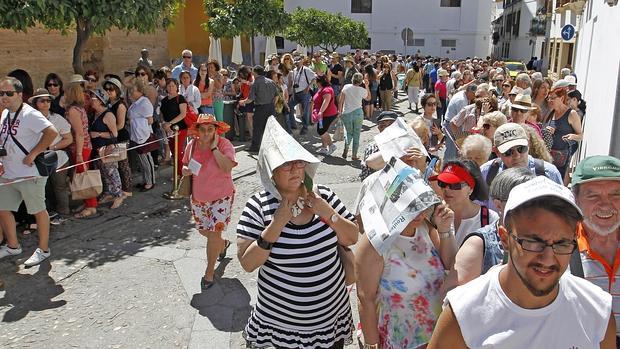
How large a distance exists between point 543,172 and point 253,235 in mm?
2424

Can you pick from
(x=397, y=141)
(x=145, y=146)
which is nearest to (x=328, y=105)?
(x=145, y=146)

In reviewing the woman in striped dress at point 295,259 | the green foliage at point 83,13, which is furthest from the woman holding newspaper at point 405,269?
the green foliage at point 83,13

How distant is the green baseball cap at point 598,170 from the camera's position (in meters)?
2.54

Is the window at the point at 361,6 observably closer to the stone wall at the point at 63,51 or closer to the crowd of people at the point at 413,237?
the stone wall at the point at 63,51

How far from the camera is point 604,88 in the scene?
855 centimetres

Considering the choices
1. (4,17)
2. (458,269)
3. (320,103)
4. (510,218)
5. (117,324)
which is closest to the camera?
(510,218)

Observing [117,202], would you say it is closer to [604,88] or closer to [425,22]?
[604,88]

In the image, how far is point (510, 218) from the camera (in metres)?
1.82

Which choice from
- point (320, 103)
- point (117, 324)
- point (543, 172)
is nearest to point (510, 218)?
point (543, 172)

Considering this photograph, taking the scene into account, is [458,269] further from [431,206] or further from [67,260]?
[67,260]

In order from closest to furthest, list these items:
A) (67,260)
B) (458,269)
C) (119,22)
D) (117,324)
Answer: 1. (458,269)
2. (117,324)
3. (67,260)
4. (119,22)

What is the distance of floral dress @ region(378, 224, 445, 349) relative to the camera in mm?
2662

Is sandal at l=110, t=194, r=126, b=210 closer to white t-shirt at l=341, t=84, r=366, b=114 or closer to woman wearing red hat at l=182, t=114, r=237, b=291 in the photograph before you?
woman wearing red hat at l=182, t=114, r=237, b=291

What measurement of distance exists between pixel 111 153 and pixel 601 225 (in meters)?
6.67
